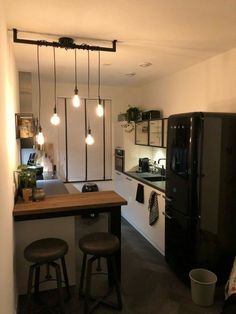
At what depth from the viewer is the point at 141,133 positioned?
193 inches

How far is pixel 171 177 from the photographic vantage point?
3129mm

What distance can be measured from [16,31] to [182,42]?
1693 millimetres

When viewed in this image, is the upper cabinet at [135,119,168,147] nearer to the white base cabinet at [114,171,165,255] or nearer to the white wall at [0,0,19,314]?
the white base cabinet at [114,171,165,255]

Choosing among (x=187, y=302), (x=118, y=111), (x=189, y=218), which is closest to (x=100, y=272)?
(x=187, y=302)

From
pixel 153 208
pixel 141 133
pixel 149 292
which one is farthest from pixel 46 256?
pixel 141 133

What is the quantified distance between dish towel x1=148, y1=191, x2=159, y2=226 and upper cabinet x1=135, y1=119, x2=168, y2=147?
89cm

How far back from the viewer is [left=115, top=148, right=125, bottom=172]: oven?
16.9ft

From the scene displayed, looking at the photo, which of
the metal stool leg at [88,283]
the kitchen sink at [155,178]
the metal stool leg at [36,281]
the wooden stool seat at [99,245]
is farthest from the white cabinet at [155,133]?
the metal stool leg at [36,281]

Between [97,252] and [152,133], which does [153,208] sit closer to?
[152,133]

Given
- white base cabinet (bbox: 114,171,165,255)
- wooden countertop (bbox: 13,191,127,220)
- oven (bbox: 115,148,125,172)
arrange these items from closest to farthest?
wooden countertop (bbox: 13,191,127,220) < white base cabinet (bbox: 114,171,165,255) < oven (bbox: 115,148,125,172)

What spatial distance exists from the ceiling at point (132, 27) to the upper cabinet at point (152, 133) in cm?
99

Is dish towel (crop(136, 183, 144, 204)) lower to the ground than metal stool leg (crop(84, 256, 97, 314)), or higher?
higher

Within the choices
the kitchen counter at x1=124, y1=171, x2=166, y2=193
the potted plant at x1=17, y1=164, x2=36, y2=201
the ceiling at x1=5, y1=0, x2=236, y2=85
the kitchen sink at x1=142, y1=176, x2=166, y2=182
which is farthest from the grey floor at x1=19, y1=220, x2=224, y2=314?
the ceiling at x1=5, y1=0, x2=236, y2=85

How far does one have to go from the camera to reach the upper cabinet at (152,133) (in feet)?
13.8
